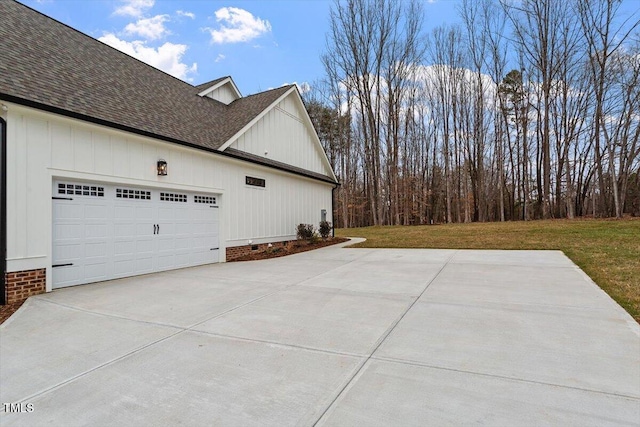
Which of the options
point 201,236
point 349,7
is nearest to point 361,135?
point 349,7

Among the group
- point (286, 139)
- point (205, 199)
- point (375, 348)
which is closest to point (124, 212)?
point (205, 199)

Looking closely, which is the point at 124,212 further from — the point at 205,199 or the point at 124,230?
the point at 205,199

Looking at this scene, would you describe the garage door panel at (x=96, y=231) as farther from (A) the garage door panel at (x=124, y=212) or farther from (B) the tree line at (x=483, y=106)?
(B) the tree line at (x=483, y=106)

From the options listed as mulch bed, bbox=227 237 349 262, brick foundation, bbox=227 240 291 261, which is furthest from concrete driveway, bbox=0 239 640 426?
mulch bed, bbox=227 237 349 262

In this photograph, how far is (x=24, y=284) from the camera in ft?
17.4

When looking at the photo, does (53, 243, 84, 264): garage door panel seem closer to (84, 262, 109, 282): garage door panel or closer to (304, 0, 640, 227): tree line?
(84, 262, 109, 282): garage door panel

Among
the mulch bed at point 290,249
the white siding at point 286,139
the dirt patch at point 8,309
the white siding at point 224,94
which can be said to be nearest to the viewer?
the dirt patch at point 8,309

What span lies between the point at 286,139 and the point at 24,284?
9.22 meters

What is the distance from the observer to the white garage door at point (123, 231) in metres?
6.00

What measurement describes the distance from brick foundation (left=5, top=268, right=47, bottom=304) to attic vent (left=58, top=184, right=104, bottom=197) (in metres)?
1.48

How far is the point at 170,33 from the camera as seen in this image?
13445 millimetres

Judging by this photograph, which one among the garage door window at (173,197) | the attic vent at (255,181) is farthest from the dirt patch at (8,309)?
the attic vent at (255,181)

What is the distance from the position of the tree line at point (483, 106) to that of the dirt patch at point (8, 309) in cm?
2197

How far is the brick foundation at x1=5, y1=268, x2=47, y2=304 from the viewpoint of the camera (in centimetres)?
512
